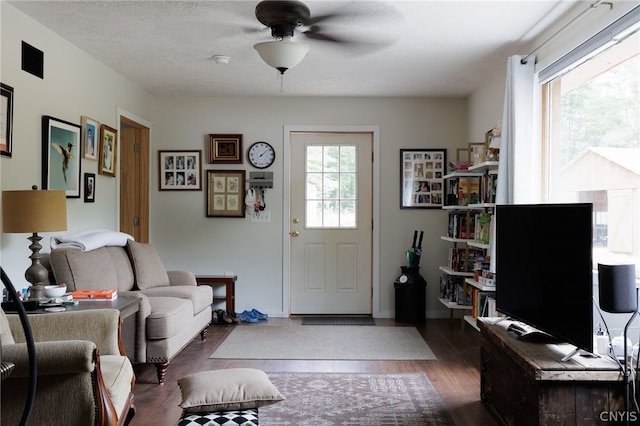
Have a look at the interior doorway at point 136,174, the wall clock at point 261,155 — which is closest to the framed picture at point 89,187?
the interior doorway at point 136,174

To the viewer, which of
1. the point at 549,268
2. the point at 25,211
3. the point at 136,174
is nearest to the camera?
the point at 549,268

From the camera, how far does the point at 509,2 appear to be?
3.09 m

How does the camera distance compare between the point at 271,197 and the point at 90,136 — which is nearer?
the point at 90,136

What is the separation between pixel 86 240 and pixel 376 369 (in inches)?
89.2

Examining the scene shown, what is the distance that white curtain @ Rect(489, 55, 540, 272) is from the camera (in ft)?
11.8

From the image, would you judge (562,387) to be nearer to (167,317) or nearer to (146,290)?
(167,317)

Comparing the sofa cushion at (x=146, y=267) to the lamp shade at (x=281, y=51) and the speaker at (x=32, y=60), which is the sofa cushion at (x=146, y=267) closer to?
the speaker at (x=32, y=60)

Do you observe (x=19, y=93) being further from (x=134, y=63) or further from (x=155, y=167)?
(x=155, y=167)

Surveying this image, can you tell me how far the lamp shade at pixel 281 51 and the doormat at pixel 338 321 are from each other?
2.91m

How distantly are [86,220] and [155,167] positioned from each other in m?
1.63

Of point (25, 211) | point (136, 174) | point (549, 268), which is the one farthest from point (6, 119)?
point (549, 268)

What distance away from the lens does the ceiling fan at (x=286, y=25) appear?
300cm

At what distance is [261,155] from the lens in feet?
18.7
